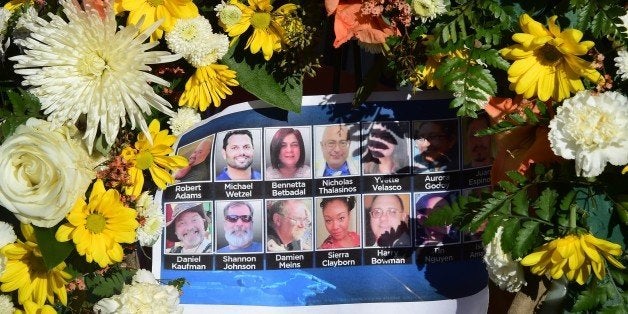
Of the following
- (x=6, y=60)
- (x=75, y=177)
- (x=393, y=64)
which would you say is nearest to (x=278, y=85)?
(x=393, y=64)

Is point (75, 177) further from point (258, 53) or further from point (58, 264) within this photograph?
point (258, 53)

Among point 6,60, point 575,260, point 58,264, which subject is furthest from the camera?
point 6,60

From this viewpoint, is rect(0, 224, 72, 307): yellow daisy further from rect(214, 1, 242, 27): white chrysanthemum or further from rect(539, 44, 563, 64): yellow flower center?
rect(539, 44, 563, 64): yellow flower center

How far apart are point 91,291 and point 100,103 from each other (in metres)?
0.29

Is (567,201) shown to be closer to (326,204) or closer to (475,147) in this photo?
(475,147)

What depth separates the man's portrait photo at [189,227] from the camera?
43.2 inches

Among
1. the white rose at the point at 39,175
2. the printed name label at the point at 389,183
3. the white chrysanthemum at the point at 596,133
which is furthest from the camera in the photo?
the printed name label at the point at 389,183

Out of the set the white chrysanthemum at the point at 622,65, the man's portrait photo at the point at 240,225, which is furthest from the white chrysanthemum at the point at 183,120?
the white chrysanthemum at the point at 622,65

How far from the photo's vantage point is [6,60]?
1.12 m

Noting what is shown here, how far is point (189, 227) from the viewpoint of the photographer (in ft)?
3.61

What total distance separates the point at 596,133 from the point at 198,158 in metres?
0.53

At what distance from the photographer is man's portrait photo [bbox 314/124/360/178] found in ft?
3.52

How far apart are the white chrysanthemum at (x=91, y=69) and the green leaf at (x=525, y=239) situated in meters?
0.46

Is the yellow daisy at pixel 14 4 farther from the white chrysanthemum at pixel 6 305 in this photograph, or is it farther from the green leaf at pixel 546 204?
the green leaf at pixel 546 204
